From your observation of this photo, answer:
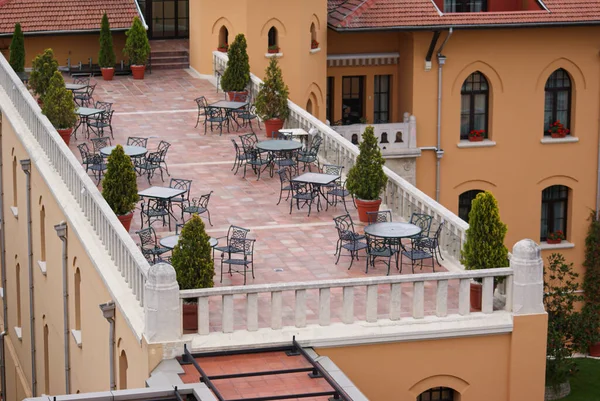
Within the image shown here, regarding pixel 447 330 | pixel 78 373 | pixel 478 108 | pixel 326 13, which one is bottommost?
pixel 78 373

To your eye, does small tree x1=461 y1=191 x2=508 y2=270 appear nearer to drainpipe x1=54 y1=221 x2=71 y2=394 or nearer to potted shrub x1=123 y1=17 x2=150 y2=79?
drainpipe x1=54 y1=221 x2=71 y2=394

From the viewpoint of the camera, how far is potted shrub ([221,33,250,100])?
36.4 metres

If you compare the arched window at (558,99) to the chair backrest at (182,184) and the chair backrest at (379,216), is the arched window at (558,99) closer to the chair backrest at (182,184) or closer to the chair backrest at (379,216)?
the chair backrest at (182,184)

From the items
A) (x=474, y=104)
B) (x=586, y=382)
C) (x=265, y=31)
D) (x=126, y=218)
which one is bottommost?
(x=586, y=382)

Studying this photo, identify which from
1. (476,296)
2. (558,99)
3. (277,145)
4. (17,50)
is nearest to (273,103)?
(277,145)

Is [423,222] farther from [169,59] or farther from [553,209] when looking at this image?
[553,209]

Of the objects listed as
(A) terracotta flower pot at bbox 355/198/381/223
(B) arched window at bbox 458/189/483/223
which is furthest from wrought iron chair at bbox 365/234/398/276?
(B) arched window at bbox 458/189/483/223

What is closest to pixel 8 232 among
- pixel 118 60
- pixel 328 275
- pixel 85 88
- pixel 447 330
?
pixel 85 88

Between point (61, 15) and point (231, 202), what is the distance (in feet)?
51.1

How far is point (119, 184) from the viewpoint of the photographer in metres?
25.7

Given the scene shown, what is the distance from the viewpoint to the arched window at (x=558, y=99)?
45.4 meters

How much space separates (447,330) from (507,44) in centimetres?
2361

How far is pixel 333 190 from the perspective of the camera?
28422 mm

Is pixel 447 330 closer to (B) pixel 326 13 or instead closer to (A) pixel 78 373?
(A) pixel 78 373
